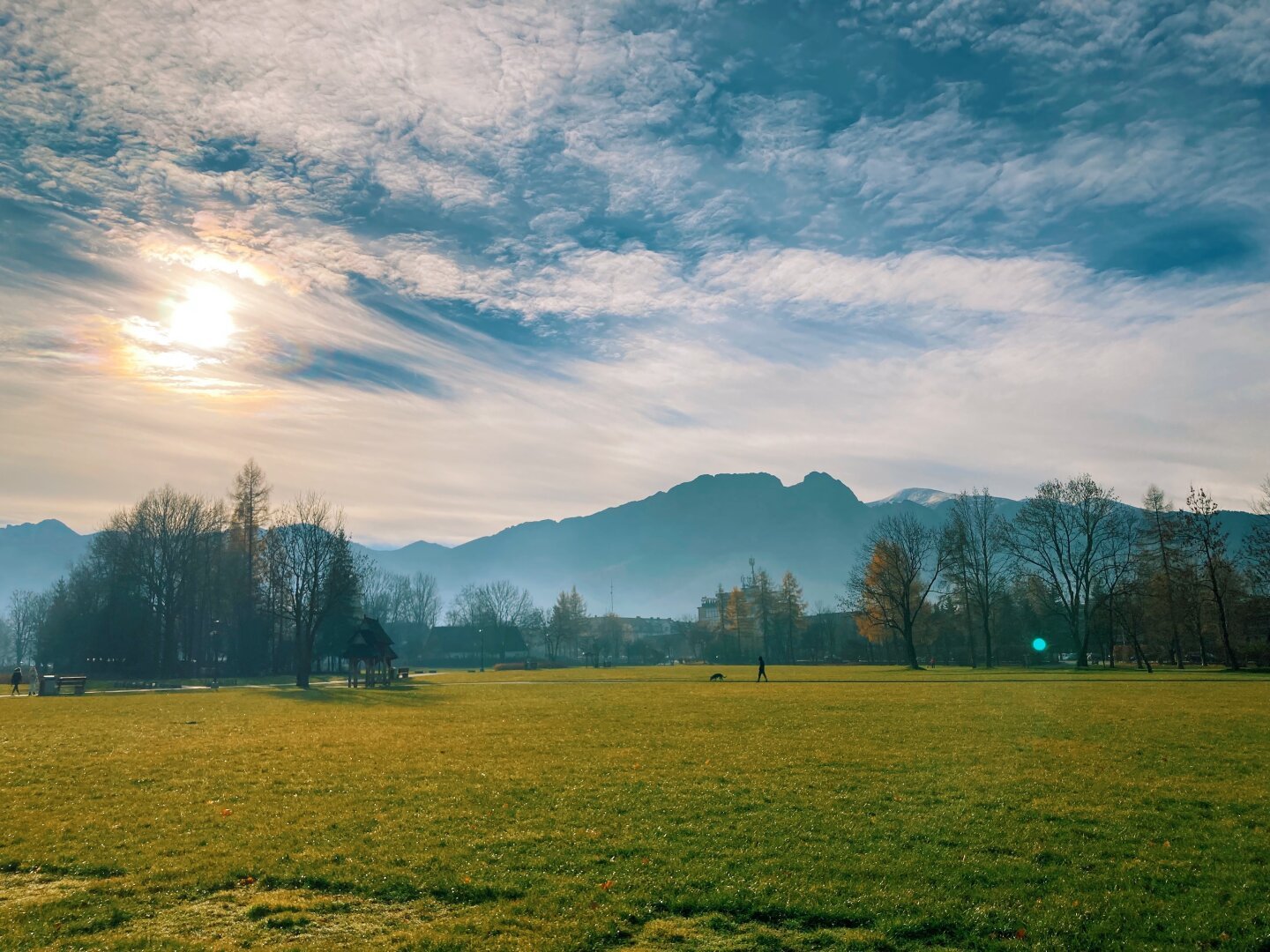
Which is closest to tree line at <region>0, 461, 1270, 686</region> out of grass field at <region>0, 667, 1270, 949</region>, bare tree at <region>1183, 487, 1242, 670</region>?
bare tree at <region>1183, 487, 1242, 670</region>

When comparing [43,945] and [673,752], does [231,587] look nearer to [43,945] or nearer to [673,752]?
[673,752]

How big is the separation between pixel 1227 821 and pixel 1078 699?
83.1ft

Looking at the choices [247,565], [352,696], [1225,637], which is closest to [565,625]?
[247,565]

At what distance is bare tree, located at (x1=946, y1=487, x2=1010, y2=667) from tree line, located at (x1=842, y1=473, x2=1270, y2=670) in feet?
0.71

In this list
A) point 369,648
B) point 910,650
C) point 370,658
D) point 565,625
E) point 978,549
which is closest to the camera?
point 370,658

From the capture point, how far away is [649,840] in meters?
11.9

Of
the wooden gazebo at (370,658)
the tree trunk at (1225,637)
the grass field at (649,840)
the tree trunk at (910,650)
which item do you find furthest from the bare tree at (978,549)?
the grass field at (649,840)

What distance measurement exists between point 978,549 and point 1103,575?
16.6m

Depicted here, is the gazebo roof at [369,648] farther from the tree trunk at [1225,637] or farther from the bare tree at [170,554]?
the tree trunk at [1225,637]

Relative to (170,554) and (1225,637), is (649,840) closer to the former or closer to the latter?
(1225,637)

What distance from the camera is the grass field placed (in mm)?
8828

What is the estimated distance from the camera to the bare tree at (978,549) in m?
88.9

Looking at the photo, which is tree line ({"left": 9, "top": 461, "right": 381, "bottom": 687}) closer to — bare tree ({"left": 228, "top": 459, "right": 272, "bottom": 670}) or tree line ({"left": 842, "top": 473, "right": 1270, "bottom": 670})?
bare tree ({"left": 228, "top": 459, "right": 272, "bottom": 670})

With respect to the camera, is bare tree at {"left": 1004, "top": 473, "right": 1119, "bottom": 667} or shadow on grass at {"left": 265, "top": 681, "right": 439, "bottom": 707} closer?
shadow on grass at {"left": 265, "top": 681, "right": 439, "bottom": 707}
